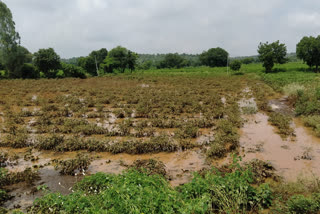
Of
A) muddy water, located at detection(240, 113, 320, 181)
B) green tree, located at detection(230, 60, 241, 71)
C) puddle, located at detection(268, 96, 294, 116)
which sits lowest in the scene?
muddy water, located at detection(240, 113, 320, 181)

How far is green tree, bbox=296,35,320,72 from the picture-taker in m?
30.6

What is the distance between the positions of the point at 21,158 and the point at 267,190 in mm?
7167

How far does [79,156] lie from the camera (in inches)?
238

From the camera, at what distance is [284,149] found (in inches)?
267

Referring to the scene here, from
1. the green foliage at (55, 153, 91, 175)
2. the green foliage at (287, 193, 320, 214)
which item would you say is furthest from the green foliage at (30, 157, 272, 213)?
the green foliage at (55, 153, 91, 175)

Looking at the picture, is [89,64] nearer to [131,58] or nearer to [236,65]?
[131,58]

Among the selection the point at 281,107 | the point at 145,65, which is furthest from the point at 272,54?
the point at 145,65

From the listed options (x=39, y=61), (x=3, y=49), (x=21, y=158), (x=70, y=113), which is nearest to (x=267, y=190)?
(x=21, y=158)

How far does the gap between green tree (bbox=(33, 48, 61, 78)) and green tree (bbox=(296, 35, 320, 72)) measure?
40.3 metres

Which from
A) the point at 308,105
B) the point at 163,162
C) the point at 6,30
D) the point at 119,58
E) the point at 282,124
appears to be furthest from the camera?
the point at 119,58

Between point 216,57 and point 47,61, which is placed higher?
point 216,57

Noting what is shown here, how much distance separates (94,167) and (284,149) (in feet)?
20.5

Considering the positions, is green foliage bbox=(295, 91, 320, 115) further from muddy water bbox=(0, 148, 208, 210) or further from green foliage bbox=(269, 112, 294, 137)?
muddy water bbox=(0, 148, 208, 210)

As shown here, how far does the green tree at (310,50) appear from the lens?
30641mm
